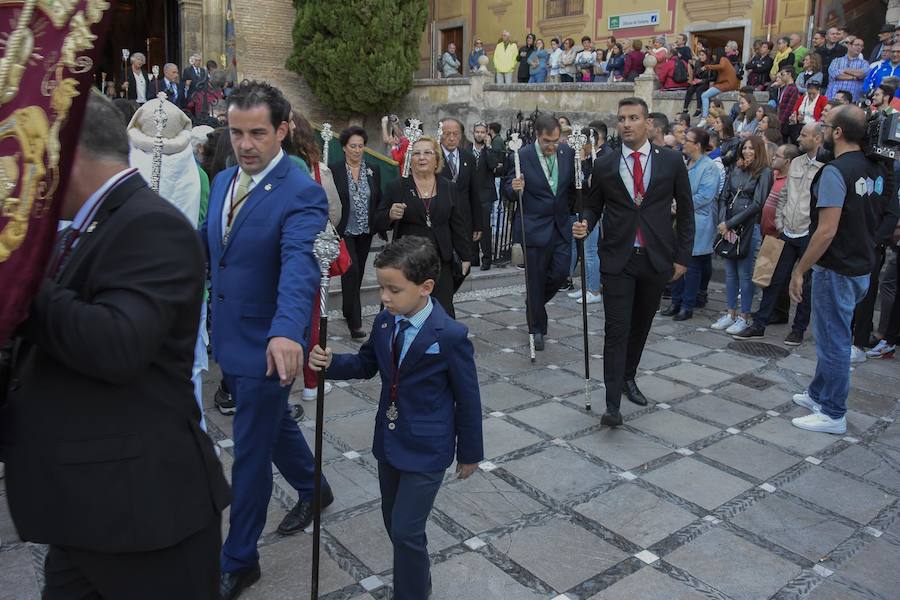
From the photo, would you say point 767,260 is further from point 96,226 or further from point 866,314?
point 96,226

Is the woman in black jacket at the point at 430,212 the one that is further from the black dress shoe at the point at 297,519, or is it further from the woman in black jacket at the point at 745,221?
the woman in black jacket at the point at 745,221

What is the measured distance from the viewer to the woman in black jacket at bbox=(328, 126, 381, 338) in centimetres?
677

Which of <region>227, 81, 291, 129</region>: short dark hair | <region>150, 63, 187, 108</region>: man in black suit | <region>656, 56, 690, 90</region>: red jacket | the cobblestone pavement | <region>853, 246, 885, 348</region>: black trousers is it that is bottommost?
the cobblestone pavement

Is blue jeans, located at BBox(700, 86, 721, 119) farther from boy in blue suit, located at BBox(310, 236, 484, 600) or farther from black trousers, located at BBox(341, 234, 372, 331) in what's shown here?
boy in blue suit, located at BBox(310, 236, 484, 600)

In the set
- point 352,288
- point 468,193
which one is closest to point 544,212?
point 468,193

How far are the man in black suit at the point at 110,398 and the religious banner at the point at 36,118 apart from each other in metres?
0.26

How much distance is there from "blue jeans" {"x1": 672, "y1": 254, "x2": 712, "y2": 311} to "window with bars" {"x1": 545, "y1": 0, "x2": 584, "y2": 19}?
17.0 m

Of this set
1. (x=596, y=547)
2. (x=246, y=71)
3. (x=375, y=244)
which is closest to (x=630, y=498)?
(x=596, y=547)

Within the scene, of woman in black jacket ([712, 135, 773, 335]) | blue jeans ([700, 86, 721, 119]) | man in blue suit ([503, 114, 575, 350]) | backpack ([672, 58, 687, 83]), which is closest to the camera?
man in blue suit ([503, 114, 575, 350])

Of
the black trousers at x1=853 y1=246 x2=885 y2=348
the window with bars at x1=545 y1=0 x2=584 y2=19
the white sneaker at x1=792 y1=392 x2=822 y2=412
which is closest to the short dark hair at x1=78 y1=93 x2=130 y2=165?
the white sneaker at x1=792 y1=392 x2=822 y2=412

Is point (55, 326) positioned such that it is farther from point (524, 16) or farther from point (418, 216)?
point (524, 16)

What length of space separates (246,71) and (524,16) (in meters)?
9.38

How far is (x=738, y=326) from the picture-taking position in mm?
7688

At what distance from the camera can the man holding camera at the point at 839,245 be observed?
15.9ft
